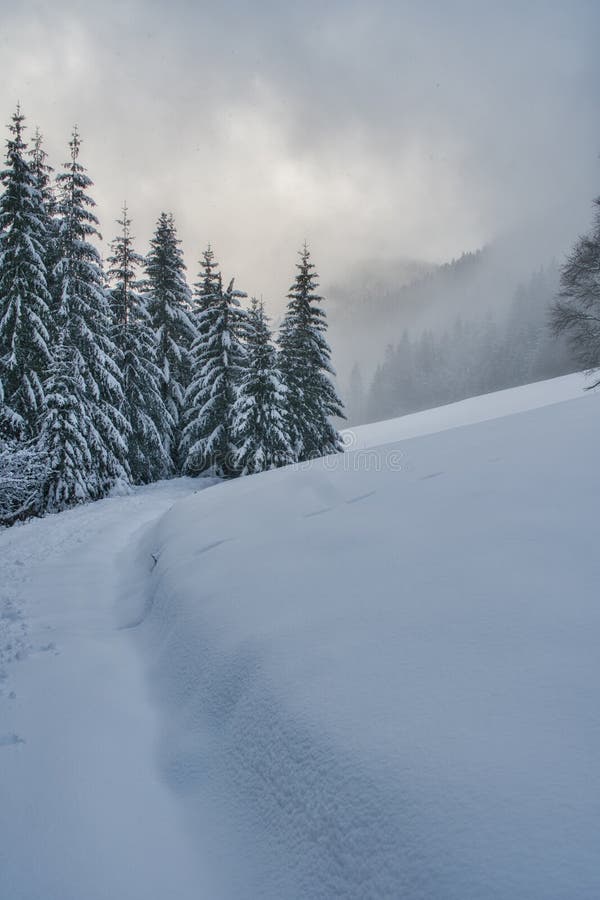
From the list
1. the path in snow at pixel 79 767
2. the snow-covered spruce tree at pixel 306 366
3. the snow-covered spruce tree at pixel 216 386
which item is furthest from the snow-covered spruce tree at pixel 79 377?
the path in snow at pixel 79 767

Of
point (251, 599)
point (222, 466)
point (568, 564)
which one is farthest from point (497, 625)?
point (222, 466)

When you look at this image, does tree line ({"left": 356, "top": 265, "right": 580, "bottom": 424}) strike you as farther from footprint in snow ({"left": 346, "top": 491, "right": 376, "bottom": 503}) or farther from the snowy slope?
footprint in snow ({"left": 346, "top": 491, "right": 376, "bottom": 503})

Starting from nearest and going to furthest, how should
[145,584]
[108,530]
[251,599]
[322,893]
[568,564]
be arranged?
[322,893] < [568,564] < [251,599] < [145,584] < [108,530]

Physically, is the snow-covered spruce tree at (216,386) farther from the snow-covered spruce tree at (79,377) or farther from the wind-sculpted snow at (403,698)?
the wind-sculpted snow at (403,698)

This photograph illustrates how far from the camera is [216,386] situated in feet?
63.2

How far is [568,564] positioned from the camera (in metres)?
2.98

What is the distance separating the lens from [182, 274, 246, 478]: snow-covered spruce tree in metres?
19.3

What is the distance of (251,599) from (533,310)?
7341 cm

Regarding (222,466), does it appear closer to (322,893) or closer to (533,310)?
(322,893)

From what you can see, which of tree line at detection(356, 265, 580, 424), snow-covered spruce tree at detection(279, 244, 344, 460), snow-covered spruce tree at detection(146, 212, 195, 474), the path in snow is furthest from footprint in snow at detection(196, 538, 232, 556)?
tree line at detection(356, 265, 580, 424)

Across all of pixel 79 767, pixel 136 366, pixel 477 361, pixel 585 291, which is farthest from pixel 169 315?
pixel 477 361

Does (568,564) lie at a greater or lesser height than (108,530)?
greater

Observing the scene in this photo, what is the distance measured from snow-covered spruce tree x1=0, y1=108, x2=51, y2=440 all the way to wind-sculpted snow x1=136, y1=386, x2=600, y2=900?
11940 mm

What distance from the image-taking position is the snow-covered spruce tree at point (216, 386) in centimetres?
1927
